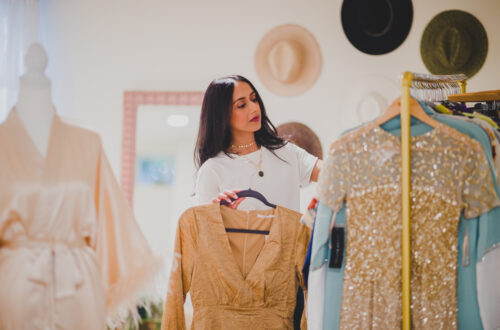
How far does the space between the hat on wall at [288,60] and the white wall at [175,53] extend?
0.05 metres

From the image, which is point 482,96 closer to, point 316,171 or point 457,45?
point 316,171

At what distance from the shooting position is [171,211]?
315cm

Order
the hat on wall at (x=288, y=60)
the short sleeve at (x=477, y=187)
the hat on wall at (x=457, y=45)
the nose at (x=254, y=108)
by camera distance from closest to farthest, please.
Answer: the short sleeve at (x=477, y=187), the nose at (x=254, y=108), the hat on wall at (x=457, y=45), the hat on wall at (x=288, y=60)

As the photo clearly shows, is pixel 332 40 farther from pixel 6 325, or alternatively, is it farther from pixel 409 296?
pixel 6 325

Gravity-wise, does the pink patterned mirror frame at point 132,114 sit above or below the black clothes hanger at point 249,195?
above

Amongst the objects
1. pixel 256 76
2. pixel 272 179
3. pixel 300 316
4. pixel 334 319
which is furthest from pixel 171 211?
pixel 334 319

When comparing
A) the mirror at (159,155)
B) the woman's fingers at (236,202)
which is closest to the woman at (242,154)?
the woman's fingers at (236,202)

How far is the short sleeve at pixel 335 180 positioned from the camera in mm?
1420

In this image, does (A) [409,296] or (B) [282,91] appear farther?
(B) [282,91]

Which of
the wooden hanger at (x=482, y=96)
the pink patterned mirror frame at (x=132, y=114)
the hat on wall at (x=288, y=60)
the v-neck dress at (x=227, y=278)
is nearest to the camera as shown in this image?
the v-neck dress at (x=227, y=278)

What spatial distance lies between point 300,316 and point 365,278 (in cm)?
34

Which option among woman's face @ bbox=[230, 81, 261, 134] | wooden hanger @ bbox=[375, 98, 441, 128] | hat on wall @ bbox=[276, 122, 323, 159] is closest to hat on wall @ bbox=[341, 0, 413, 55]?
hat on wall @ bbox=[276, 122, 323, 159]

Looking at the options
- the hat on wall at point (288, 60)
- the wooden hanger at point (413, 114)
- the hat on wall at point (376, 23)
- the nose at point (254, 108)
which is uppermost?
the hat on wall at point (376, 23)

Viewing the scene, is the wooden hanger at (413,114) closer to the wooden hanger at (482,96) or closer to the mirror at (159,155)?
the wooden hanger at (482,96)
